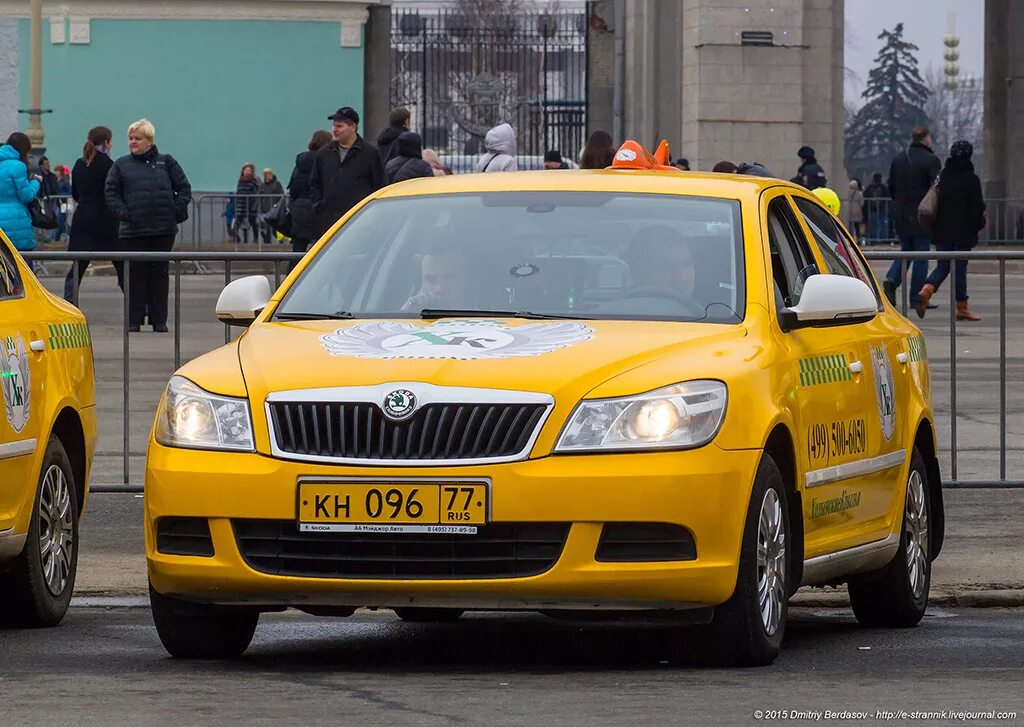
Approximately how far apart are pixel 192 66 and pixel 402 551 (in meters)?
40.3

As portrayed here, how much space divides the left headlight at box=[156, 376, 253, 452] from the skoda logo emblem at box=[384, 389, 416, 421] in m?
0.42

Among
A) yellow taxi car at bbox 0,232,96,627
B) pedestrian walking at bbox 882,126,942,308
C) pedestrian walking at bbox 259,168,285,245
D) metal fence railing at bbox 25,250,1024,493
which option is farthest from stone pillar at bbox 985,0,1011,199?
yellow taxi car at bbox 0,232,96,627

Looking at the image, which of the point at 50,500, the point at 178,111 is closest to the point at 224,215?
the point at 178,111

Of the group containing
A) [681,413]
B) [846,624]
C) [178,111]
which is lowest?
[846,624]

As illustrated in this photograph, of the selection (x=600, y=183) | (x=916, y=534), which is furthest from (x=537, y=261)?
(x=916, y=534)

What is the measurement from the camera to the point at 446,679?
690 cm

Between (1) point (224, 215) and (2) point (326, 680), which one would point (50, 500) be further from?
(1) point (224, 215)

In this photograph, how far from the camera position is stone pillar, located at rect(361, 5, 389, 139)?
46594mm

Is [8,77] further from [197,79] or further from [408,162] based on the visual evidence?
[408,162]

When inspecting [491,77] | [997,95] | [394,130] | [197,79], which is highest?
[491,77]

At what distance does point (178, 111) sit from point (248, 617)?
39.6 metres

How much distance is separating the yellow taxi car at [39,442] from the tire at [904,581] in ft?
9.18

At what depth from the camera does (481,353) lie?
7000 millimetres

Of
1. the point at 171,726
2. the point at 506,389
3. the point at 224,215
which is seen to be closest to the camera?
the point at 171,726
